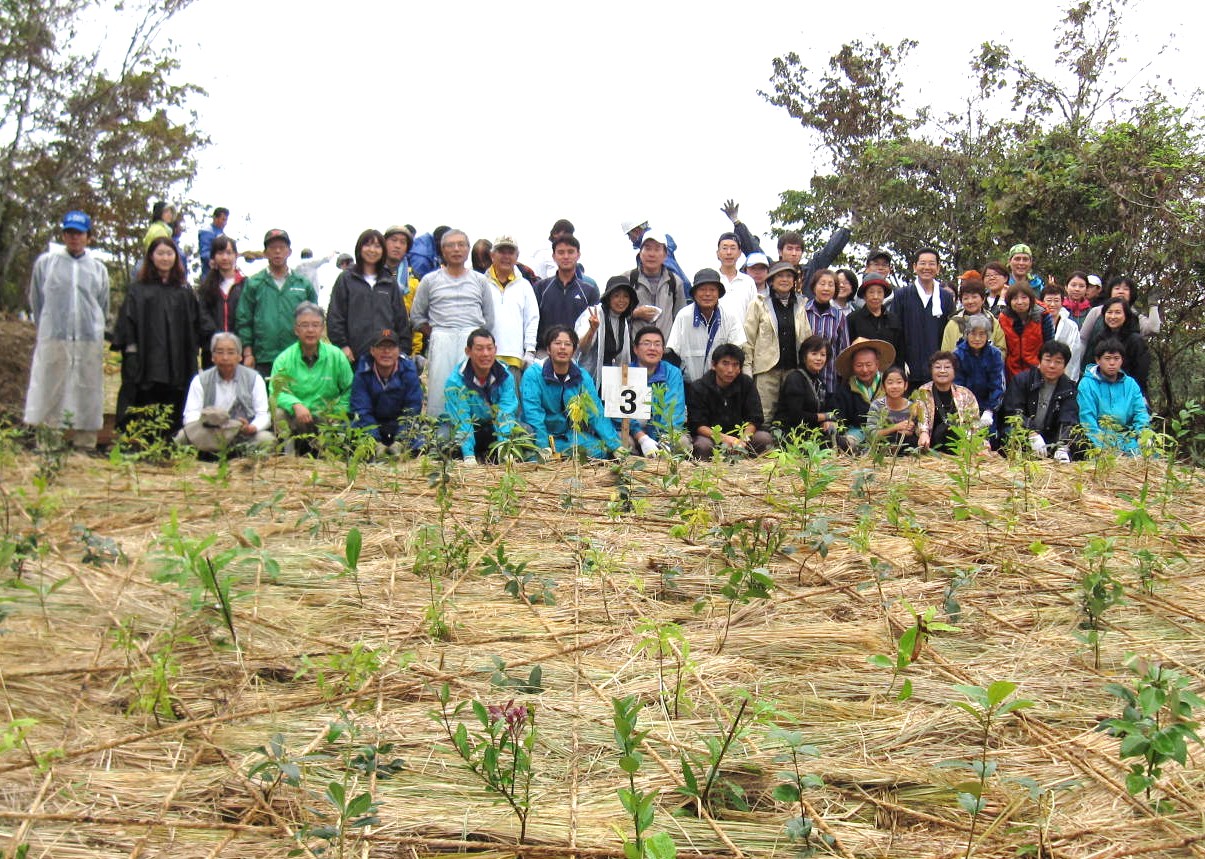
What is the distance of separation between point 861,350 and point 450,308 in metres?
3.12

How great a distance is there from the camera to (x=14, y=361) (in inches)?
572

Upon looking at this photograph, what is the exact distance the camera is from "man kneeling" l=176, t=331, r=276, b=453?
798 cm

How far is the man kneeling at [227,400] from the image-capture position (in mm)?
7977

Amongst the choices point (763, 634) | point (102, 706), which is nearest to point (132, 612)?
point (102, 706)

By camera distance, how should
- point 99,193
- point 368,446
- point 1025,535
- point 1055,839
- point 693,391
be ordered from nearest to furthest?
point 1055,839 < point 1025,535 < point 368,446 < point 693,391 < point 99,193

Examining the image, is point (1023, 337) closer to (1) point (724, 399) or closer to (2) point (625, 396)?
(1) point (724, 399)

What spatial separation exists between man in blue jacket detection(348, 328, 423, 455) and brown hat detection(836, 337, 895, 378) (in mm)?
3193

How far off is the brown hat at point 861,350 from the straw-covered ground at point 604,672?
127 inches

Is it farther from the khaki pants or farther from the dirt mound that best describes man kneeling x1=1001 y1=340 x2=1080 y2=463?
the dirt mound

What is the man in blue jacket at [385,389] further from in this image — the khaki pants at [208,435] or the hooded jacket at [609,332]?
the hooded jacket at [609,332]

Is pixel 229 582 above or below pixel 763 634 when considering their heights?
above

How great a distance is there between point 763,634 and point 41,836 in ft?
6.85

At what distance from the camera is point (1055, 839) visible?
96.6 inches

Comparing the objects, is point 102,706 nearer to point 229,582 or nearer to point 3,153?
point 229,582
